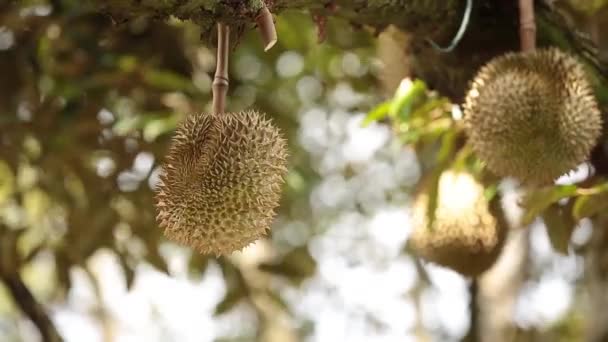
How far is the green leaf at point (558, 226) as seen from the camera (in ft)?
5.01

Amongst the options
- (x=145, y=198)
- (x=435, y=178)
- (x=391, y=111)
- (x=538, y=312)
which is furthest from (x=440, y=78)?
(x=538, y=312)

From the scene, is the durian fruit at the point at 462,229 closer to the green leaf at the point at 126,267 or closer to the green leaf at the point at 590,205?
the green leaf at the point at 590,205

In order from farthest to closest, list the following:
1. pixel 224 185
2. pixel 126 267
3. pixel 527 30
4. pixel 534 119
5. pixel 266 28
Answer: pixel 126 267, pixel 527 30, pixel 534 119, pixel 224 185, pixel 266 28

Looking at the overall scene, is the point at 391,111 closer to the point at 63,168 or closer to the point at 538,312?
the point at 63,168

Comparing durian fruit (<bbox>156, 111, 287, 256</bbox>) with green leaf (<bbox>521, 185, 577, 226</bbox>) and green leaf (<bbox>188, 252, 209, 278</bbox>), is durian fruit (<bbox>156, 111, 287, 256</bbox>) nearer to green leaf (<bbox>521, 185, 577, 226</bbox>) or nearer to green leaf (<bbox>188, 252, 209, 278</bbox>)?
green leaf (<bbox>521, 185, 577, 226</bbox>)

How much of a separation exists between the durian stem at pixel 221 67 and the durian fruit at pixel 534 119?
17.6 inches

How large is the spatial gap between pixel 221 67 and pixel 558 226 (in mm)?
863

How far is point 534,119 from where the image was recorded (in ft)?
3.95

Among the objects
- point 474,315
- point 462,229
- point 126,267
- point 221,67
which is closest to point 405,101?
point 462,229

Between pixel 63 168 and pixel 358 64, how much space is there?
100 centimetres

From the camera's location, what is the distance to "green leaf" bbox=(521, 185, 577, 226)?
54.5 inches

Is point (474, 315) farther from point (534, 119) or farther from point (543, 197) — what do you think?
point (534, 119)

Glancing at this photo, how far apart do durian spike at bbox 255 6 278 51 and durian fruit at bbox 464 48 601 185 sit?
1.65 feet

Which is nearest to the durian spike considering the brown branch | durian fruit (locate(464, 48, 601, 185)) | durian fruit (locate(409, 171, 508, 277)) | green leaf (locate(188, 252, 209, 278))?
durian fruit (locate(464, 48, 601, 185))
